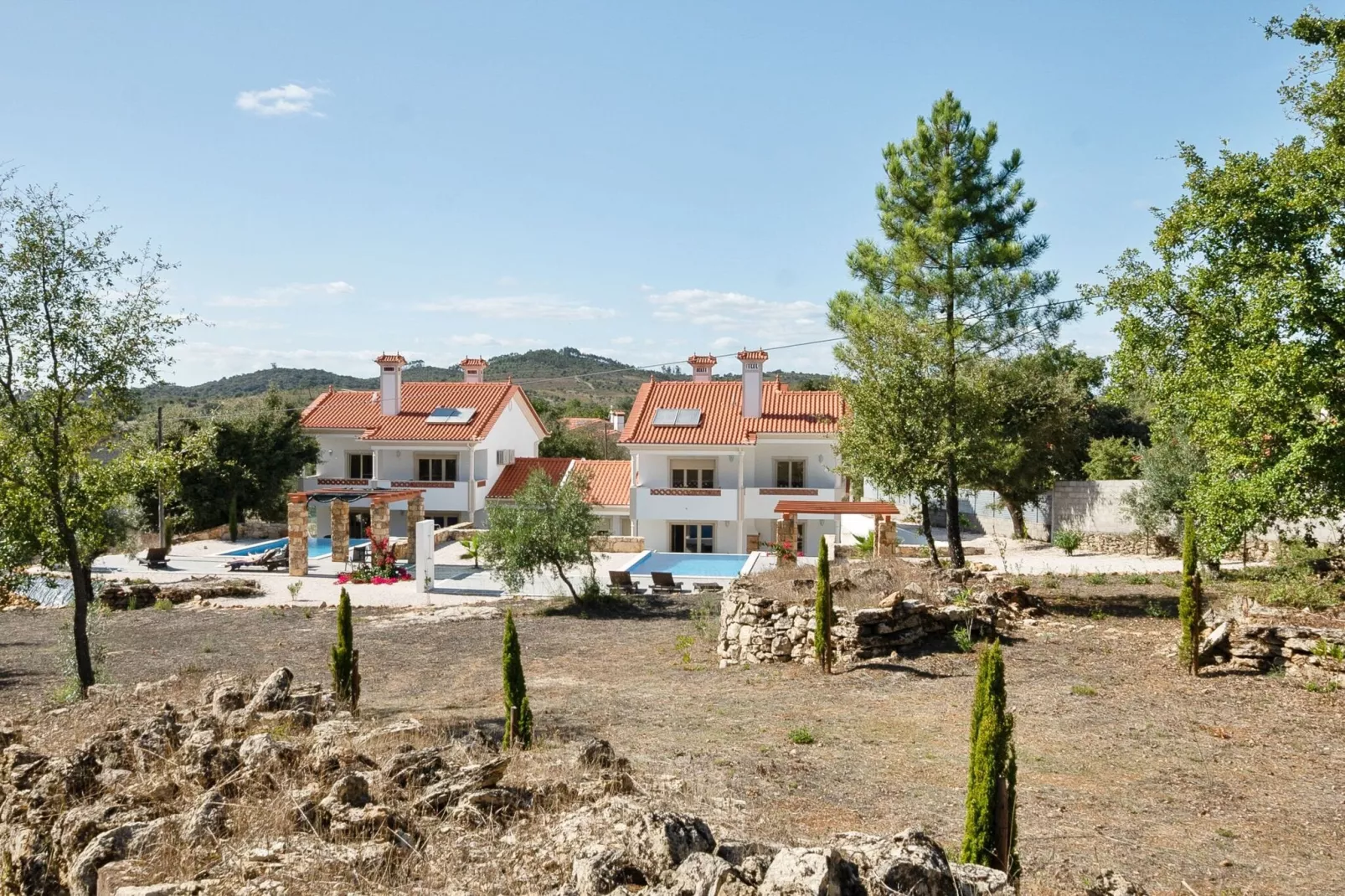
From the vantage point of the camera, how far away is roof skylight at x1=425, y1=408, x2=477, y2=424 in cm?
4225

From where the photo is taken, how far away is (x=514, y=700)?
11.1 m

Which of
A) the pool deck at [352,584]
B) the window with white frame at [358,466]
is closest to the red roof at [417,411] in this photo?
the window with white frame at [358,466]

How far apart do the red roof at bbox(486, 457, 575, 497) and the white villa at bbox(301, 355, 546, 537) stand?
0.40 m

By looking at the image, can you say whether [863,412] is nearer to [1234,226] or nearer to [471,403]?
[1234,226]

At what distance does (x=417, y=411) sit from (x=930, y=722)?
115 ft

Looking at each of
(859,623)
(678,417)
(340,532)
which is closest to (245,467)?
(340,532)

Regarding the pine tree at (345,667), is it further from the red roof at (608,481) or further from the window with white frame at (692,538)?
the red roof at (608,481)

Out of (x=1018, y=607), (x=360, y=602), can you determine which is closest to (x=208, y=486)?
(x=360, y=602)

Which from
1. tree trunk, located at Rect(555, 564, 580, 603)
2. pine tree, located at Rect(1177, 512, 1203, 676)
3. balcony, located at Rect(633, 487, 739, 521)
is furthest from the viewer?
balcony, located at Rect(633, 487, 739, 521)

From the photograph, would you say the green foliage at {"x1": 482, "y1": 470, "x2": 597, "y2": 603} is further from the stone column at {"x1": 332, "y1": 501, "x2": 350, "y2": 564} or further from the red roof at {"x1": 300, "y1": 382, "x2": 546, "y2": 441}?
the red roof at {"x1": 300, "y1": 382, "x2": 546, "y2": 441}

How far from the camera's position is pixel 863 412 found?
73.2ft

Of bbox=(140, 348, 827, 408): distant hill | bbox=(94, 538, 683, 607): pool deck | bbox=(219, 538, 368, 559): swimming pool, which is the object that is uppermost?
bbox=(140, 348, 827, 408): distant hill

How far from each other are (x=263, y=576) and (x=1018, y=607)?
24313mm

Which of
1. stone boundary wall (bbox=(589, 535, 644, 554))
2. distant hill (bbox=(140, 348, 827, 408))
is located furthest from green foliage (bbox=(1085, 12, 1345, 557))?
distant hill (bbox=(140, 348, 827, 408))
